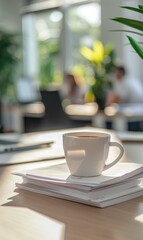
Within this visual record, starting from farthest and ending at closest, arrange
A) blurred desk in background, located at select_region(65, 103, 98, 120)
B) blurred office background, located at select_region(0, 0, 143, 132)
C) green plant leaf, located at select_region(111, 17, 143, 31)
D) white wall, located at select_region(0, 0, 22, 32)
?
white wall, located at select_region(0, 0, 22, 32)
blurred office background, located at select_region(0, 0, 143, 132)
blurred desk in background, located at select_region(65, 103, 98, 120)
green plant leaf, located at select_region(111, 17, 143, 31)

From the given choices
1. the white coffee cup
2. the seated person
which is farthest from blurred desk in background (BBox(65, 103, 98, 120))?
the white coffee cup

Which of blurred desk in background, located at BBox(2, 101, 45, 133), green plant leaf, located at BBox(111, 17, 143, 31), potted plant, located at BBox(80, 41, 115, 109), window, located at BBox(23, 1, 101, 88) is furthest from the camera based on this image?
window, located at BBox(23, 1, 101, 88)

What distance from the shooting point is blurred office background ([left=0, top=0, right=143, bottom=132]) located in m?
6.67

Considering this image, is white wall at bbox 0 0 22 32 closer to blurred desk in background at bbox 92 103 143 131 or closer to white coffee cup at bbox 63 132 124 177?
blurred desk in background at bbox 92 103 143 131

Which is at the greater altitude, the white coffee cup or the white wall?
the white wall

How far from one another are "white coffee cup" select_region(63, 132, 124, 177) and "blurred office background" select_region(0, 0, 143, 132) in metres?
5.49

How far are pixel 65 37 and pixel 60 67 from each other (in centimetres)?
51

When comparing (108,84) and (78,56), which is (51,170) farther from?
(78,56)

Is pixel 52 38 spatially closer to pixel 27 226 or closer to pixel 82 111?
pixel 82 111

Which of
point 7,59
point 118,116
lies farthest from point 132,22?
point 7,59

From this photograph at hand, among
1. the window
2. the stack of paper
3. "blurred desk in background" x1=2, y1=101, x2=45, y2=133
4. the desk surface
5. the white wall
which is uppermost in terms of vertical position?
the white wall

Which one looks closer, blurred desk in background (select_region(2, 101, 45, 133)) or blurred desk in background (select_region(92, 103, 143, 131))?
blurred desk in background (select_region(92, 103, 143, 131))

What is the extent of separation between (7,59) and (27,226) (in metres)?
6.83

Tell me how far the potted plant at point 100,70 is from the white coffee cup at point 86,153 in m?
3.39
